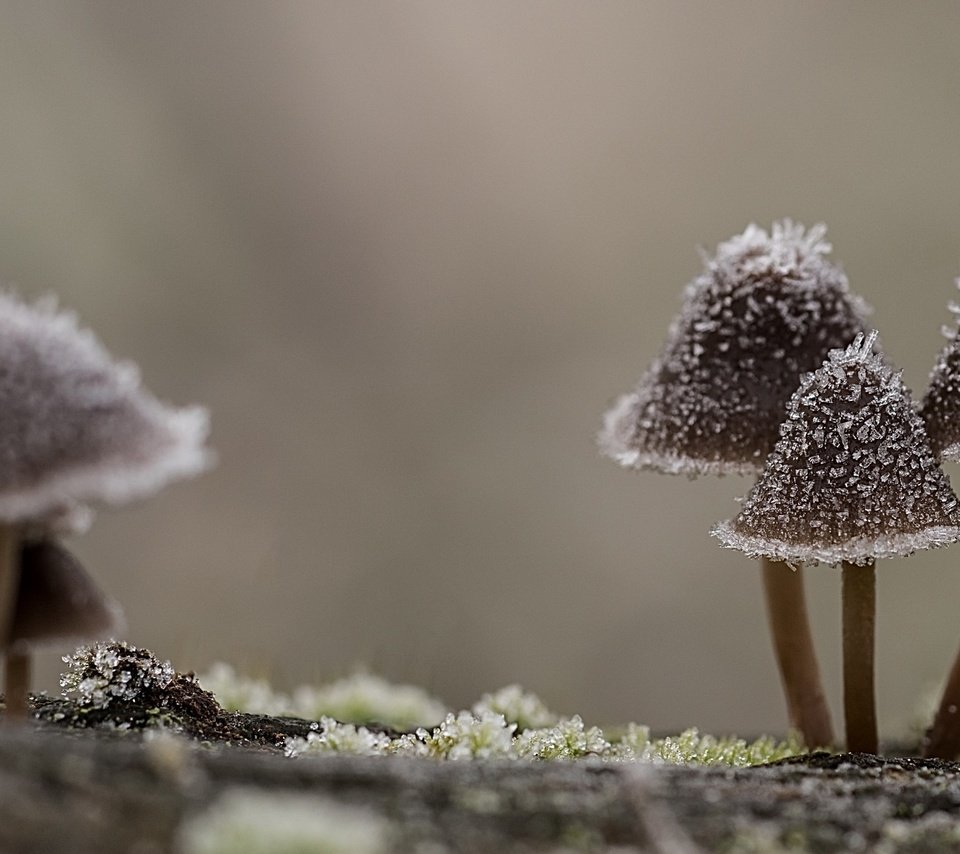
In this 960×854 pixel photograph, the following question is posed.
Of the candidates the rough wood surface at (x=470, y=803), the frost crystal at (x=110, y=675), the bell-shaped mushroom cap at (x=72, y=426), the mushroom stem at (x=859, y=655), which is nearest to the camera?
the rough wood surface at (x=470, y=803)

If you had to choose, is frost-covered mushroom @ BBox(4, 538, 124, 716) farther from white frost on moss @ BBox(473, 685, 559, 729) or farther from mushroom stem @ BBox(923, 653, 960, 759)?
mushroom stem @ BBox(923, 653, 960, 759)

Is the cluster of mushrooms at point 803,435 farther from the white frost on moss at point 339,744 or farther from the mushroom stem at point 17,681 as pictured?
the mushroom stem at point 17,681

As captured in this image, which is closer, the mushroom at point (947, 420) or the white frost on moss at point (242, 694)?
the mushroom at point (947, 420)

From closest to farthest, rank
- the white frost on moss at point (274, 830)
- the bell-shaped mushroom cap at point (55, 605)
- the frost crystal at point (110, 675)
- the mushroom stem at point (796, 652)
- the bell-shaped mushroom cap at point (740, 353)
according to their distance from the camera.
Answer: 1. the white frost on moss at point (274, 830)
2. the bell-shaped mushroom cap at point (55, 605)
3. the frost crystal at point (110, 675)
4. the bell-shaped mushroom cap at point (740, 353)
5. the mushroom stem at point (796, 652)

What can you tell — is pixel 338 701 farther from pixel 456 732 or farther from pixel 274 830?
pixel 274 830

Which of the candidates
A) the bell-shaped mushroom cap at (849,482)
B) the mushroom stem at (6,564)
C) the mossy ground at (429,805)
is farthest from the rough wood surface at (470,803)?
the bell-shaped mushroom cap at (849,482)

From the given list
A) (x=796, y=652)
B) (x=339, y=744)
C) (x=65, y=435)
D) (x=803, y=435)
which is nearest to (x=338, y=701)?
(x=339, y=744)

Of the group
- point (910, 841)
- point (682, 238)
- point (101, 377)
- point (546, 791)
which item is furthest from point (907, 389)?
point (682, 238)

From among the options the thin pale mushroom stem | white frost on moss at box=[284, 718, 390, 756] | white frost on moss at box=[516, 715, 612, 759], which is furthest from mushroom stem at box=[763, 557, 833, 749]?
the thin pale mushroom stem
